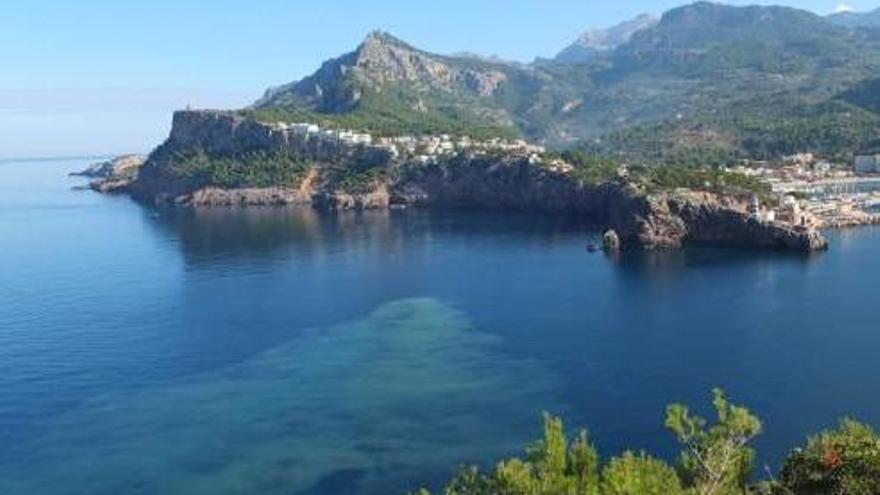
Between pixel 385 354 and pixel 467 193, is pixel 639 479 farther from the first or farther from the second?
pixel 467 193

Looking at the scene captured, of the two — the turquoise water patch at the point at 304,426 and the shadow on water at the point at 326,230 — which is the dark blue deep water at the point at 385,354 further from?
the shadow on water at the point at 326,230

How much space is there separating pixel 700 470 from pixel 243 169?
475 feet

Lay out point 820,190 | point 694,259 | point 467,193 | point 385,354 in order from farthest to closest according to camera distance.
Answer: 1. point 467,193
2. point 820,190
3. point 694,259
4. point 385,354

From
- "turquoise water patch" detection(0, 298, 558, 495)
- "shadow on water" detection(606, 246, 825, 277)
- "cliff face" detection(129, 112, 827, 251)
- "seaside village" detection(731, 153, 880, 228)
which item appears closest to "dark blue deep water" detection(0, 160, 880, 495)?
"turquoise water patch" detection(0, 298, 558, 495)

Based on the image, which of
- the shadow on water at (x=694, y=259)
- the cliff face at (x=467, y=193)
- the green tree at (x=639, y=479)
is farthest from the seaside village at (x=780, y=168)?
the green tree at (x=639, y=479)

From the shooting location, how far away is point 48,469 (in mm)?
46625

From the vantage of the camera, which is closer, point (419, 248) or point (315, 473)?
point (315, 473)

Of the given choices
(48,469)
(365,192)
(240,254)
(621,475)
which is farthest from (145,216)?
(621,475)

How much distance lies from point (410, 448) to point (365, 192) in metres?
106

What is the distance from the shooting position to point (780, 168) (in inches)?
6097

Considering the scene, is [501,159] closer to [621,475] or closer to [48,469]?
[48,469]

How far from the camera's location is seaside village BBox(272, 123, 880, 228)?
377 ft

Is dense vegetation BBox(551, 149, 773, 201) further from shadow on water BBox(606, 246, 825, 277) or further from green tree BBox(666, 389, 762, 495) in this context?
green tree BBox(666, 389, 762, 495)

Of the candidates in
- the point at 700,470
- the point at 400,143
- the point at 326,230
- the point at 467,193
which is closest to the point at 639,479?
the point at 700,470
